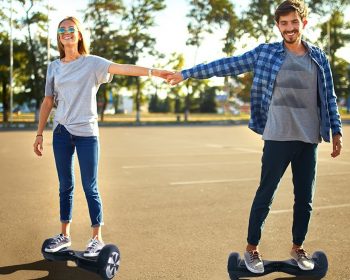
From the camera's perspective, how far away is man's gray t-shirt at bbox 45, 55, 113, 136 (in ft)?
11.2

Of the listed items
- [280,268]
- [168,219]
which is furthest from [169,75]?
[168,219]

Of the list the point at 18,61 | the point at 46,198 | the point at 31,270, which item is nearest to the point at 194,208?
the point at 46,198

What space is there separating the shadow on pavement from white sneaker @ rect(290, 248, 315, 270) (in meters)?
1.48

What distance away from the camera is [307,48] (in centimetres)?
314

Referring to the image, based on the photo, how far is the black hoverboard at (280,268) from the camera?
3.19 meters

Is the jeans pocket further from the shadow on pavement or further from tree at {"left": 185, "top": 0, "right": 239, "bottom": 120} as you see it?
tree at {"left": 185, "top": 0, "right": 239, "bottom": 120}

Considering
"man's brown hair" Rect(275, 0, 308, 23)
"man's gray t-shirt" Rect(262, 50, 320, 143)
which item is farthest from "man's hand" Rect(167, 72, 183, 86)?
"man's brown hair" Rect(275, 0, 308, 23)

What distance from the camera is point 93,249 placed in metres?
3.39

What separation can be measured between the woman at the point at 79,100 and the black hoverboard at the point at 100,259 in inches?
2.2

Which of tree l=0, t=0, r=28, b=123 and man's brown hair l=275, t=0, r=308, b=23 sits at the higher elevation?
tree l=0, t=0, r=28, b=123

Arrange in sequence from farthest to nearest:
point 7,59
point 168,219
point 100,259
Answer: point 7,59 < point 168,219 < point 100,259

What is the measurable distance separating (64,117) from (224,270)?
1.70 meters

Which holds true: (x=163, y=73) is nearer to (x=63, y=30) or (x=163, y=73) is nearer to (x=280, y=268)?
(x=63, y=30)

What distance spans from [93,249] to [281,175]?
4.99 ft
